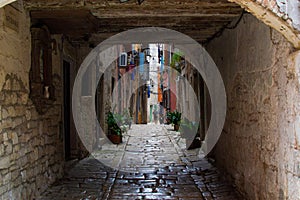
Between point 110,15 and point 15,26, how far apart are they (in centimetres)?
142

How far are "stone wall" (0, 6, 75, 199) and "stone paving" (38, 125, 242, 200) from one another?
48 centimetres

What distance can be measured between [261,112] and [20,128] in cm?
274

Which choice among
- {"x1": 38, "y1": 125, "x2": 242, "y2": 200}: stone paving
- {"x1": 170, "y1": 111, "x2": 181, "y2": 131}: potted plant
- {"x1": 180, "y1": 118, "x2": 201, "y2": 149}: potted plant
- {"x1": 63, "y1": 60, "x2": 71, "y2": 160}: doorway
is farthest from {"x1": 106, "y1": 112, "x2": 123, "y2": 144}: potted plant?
{"x1": 170, "y1": 111, "x2": 181, "y2": 131}: potted plant

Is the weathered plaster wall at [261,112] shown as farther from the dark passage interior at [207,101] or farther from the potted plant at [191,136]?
the potted plant at [191,136]

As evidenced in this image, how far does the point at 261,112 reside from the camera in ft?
14.0

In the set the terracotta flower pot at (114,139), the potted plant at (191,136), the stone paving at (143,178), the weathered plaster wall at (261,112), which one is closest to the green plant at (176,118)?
the terracotta flower pot at (114,139)

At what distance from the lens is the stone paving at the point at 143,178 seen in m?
5.32

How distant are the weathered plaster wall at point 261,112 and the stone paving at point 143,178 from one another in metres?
0.45

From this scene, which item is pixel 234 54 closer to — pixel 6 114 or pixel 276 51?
pixel 276 51

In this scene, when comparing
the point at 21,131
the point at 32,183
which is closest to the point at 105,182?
the point at 32,183

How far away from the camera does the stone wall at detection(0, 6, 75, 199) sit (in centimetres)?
396

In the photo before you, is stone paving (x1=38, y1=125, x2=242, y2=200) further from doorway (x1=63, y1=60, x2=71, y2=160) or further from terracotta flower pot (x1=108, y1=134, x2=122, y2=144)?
terracotta flower pot (x1=108, y1=134, x2=122, y2=144)

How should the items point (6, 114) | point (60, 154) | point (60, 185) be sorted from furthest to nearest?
point (60, 154)
point (60, 185)
point (6, 114)

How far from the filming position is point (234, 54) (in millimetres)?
5641
